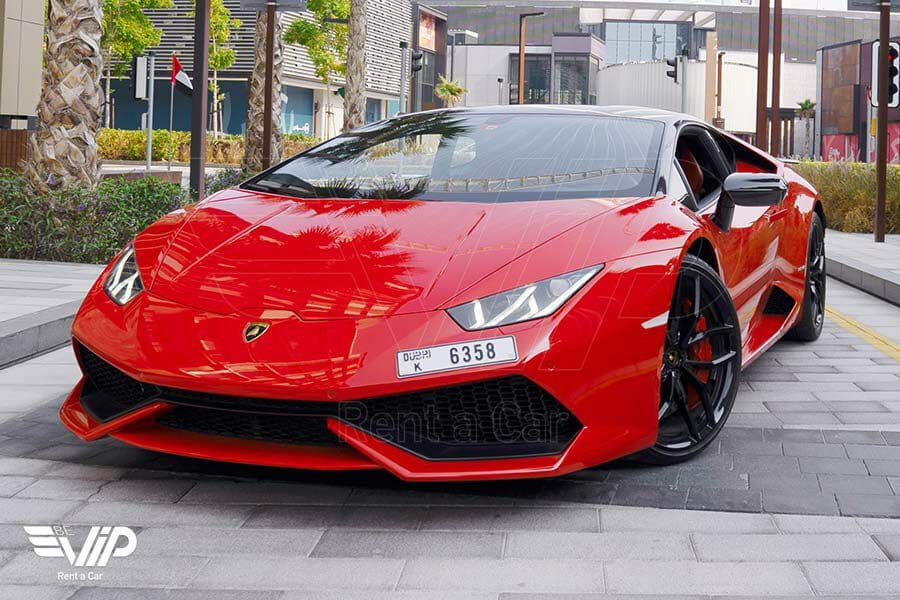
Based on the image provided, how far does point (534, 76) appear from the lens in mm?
97438

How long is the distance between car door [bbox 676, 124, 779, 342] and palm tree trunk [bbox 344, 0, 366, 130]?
20.6 m

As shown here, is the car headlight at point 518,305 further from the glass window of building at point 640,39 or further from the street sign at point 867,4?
the glass window of building at point 640,39

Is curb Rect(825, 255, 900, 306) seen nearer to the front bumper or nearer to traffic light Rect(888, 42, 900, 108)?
traffic light Rect(888, 42, 900, 108)

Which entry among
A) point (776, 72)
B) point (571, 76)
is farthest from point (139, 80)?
point (571, 76)

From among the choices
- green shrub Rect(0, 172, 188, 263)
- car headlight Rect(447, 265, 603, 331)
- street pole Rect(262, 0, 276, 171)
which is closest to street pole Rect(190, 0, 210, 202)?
street pole Rect(262, 0, 276, 171)

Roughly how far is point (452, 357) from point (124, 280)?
4.09ft

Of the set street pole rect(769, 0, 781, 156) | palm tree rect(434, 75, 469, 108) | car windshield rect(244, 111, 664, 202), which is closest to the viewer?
car windshield rect(244, 111, 664, 202)

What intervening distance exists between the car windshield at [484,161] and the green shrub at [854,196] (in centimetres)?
1290

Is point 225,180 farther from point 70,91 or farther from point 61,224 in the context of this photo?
point 61,224

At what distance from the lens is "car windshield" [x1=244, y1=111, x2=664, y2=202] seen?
4.47 m

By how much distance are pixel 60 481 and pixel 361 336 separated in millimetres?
1175

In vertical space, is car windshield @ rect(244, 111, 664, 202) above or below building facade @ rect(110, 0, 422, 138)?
below

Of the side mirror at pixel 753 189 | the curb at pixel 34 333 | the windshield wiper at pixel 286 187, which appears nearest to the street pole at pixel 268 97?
the curb at pixel 34 333

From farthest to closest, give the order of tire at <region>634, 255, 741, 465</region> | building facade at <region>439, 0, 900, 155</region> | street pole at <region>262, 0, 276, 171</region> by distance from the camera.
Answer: building facade at <region>439, 0, 900, 155</region> → street pole at <region>262, 0, 276, 171</region> → tire at <region>634, 255, 741, 465</region>
